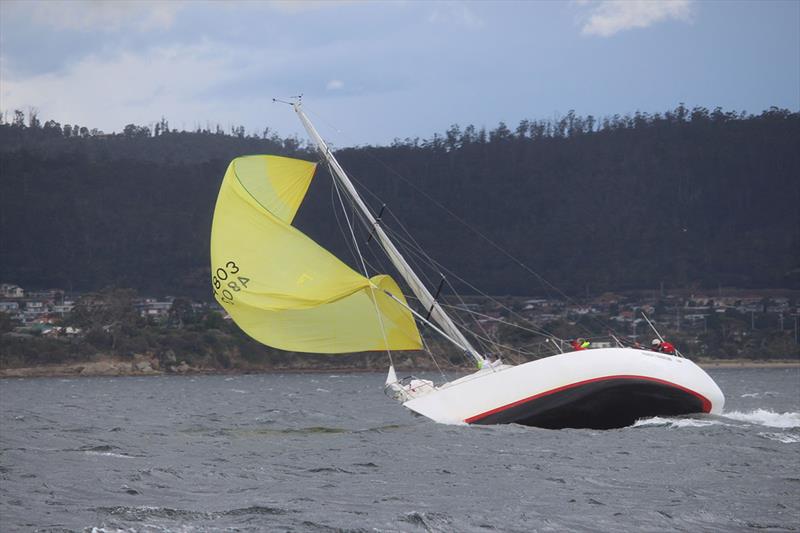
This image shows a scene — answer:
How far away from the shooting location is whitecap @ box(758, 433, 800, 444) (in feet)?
55.6

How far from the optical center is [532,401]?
1784 centimetres

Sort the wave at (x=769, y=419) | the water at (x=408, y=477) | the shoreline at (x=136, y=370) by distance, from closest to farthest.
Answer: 1. the water at (x=408, y=477)
2. the wave at (x=769, y=419)
3. the shoreline at (x=136, y=370)

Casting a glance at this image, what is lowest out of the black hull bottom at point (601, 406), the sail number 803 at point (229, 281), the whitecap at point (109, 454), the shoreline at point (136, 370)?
the shoreline at point (136, 370)

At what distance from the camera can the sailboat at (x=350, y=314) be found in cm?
1792

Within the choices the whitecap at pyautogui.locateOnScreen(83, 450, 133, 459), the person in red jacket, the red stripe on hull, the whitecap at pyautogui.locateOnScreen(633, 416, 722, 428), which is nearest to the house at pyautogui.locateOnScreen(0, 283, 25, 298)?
the whitecap at pyautogui.locateOnScreen(83, 450, 133, 459)

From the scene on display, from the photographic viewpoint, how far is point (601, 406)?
58.6 feet

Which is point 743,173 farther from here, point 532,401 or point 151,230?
point 532,401

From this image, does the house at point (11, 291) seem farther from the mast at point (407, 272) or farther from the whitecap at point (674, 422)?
the whitecap at point (674, 422)

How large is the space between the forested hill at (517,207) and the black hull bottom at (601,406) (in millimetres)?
89091

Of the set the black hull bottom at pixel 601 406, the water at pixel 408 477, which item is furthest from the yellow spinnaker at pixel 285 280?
the black hull bottom at pixel 601 406

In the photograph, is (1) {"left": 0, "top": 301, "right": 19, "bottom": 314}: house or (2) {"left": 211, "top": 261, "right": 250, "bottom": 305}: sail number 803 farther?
(1) {"left": 0, "top": 301, "right": 19, "bottom": 314}: house

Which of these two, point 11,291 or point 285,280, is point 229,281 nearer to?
point 285,280

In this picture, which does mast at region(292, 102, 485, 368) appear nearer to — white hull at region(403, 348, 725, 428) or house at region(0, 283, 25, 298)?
white hull at region(403, 348, 725, 428)

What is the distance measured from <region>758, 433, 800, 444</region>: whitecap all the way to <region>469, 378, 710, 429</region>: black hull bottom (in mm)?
1135
